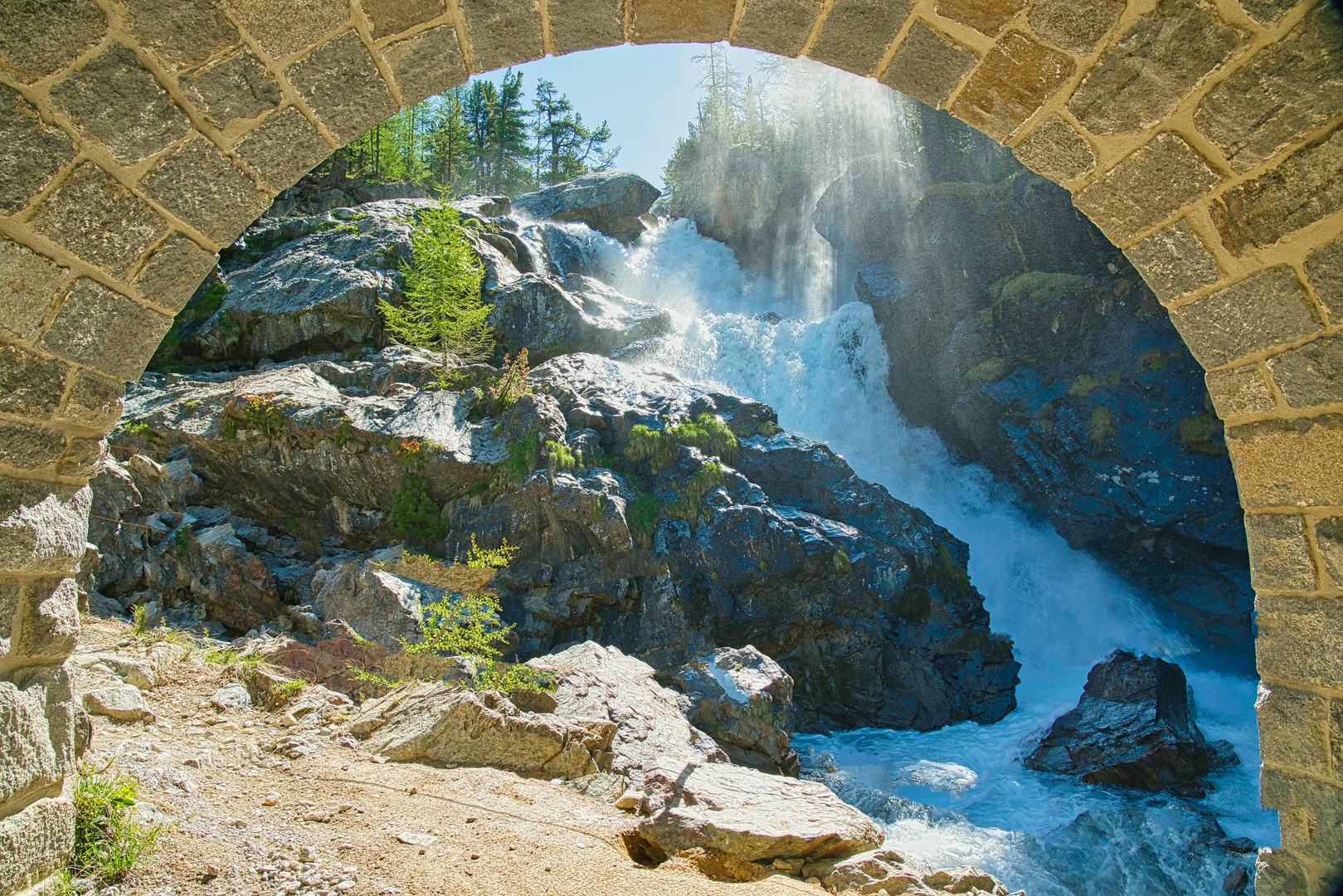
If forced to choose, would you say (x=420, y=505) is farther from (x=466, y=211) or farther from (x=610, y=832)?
(x=466, y=211)

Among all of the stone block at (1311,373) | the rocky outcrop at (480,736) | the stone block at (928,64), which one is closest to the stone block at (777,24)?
the stone block at (928,64)

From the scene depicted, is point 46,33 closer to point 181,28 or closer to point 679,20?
point 181,28

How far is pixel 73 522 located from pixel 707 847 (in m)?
3.24

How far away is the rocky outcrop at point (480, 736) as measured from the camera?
4723mm

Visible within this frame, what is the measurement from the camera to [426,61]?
7.81 ft

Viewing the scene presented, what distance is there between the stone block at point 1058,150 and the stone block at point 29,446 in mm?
3441

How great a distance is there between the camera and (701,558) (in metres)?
12.0

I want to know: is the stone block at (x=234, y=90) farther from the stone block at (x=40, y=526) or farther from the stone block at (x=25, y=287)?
the stone block at (x=40, y=526)

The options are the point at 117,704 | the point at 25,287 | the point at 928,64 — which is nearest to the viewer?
the point at 25,287

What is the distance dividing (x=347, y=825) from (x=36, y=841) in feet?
4.46

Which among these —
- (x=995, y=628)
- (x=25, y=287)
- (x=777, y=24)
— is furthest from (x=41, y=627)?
(x=995, y=628)

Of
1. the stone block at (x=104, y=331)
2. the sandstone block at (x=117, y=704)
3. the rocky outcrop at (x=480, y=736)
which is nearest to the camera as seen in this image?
the stone block at (x=104, y=331)

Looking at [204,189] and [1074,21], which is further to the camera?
[204,189]

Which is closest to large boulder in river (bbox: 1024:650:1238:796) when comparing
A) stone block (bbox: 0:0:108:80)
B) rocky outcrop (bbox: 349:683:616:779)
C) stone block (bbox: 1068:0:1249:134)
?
rocky outcrop (bbox: 349:683:616:779)
